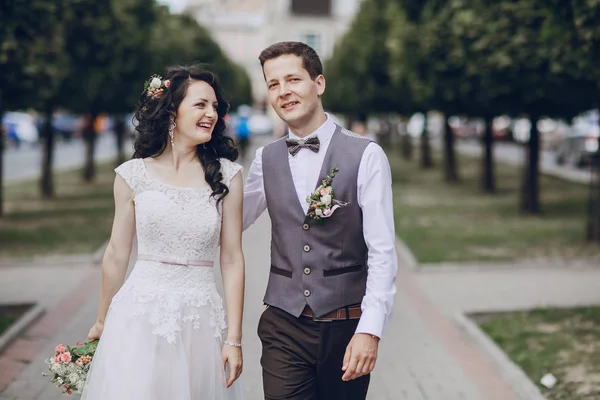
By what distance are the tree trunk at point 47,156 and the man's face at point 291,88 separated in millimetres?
17112

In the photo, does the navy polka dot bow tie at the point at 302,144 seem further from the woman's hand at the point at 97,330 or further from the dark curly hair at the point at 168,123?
the woman's hand at the point at 97,330

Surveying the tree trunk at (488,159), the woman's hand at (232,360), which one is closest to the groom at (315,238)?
the woman's hand at (232,360)

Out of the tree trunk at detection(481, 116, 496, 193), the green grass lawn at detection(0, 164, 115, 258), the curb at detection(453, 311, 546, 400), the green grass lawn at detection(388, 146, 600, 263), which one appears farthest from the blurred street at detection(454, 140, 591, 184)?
the curb at detection(453, 311, 546, 400)

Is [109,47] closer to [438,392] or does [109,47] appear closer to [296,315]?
[438,392]

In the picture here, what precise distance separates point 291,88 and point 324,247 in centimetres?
64

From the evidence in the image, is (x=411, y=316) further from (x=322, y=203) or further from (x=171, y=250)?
(x=322, y=203)

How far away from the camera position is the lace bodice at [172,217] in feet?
12.6

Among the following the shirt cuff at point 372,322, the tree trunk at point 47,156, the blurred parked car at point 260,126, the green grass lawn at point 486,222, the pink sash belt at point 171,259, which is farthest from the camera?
the blurred parked car at point 260,126

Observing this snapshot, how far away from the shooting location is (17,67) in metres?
12.4

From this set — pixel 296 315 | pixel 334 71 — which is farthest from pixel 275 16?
pixel 296 315

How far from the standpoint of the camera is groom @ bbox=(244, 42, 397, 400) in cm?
371

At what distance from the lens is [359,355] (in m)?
3.52

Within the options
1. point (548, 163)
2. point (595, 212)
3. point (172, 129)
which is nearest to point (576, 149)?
point (548, 163)

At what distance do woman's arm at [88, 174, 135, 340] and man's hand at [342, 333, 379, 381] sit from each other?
1.05 metres
